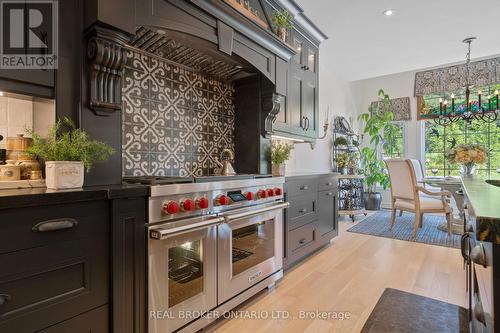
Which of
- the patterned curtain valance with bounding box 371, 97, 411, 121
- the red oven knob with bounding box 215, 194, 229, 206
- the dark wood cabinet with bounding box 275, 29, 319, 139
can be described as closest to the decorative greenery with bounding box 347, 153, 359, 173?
the patterned curtain valance with bounding box 371, 97, 411, 121

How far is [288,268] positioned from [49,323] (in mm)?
2001

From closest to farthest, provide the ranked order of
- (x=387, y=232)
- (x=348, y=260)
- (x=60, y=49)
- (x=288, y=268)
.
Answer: (x=60, y=49) < (x=288, y=268) < (x=348, y=260) < (x=387, y=232)

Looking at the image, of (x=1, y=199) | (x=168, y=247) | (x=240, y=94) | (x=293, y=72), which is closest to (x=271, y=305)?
(x=168, y=247)

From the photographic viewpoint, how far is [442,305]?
1.96 m

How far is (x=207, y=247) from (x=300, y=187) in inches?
52.9

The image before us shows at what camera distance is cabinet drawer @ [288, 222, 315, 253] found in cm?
256

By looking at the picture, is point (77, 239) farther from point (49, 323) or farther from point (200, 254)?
point (200, 254)

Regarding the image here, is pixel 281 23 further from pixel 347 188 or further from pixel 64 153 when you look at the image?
pixel 347 188

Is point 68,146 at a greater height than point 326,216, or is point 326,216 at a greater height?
point 68,146

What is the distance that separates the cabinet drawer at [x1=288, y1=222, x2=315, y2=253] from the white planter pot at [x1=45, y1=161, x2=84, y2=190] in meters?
1.88

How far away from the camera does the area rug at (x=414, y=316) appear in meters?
1.68

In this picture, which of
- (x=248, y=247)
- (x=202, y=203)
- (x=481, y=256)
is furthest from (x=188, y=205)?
(x=481, y=256)

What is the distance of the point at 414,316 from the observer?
71.4 inches

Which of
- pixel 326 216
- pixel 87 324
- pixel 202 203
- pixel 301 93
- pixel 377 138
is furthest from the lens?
pixel 377 138
